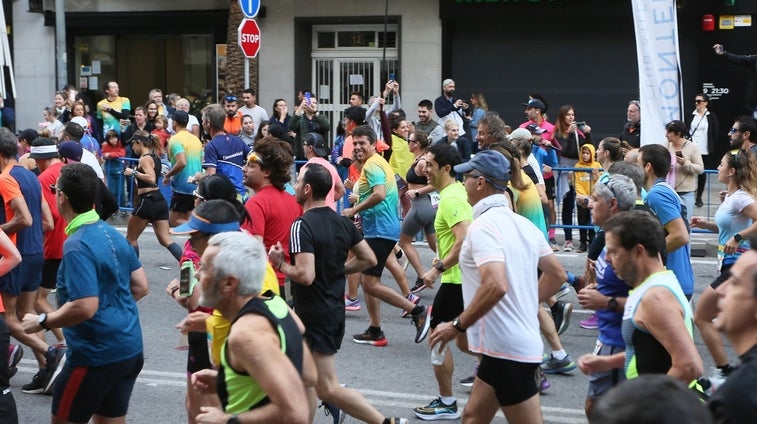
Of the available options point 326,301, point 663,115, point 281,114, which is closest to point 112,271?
point 326,301

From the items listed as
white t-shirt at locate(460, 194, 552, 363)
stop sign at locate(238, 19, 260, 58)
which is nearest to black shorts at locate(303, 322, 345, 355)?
white t-shirt at locate(460, 194, 552, 363)

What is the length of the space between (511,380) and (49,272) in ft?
15.6

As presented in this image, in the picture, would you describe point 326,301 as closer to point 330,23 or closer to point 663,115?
point 663,115

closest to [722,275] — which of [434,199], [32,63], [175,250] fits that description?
[434,199]

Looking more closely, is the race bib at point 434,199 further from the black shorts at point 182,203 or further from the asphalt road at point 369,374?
the black shorts at point 182,203

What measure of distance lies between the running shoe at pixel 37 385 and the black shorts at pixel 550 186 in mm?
8342

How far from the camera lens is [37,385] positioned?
25.8 ft

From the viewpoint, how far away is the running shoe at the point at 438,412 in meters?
7.27

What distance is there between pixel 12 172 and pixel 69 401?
10.0ft

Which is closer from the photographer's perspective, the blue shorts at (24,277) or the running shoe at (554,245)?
the blue shorts at (24,277)

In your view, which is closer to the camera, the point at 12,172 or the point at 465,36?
the point at 12,172

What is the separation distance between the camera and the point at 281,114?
1838cm

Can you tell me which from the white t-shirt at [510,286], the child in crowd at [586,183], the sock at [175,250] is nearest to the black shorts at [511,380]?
the white t-shirt at [510,286]

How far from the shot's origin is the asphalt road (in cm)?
741
